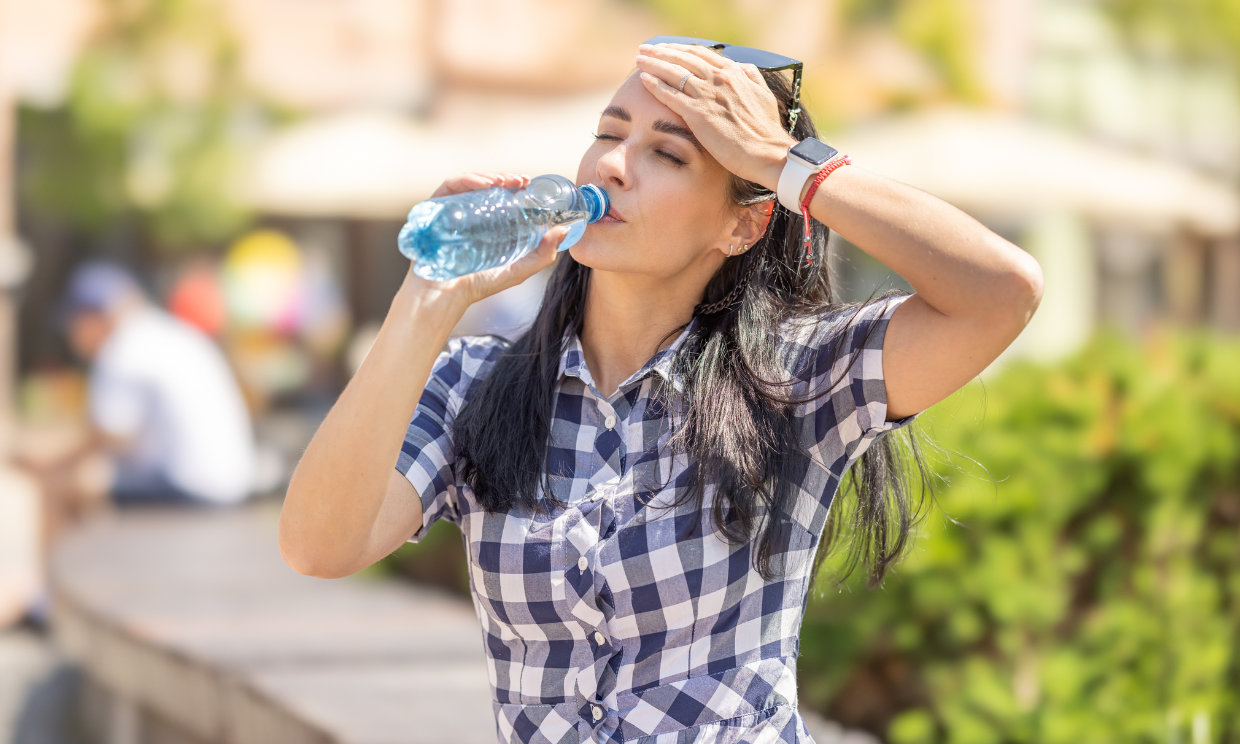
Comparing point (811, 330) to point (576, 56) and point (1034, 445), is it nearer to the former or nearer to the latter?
point (1034, 445)

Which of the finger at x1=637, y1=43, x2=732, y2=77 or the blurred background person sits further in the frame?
the blurred background person

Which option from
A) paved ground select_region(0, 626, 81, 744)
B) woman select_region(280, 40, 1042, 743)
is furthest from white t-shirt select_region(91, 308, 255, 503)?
woman select_region(280, 40, 1042, 743)

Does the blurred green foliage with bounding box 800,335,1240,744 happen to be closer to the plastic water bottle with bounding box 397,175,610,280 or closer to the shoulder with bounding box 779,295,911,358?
the shoulder with bounding box 779,295,911,358

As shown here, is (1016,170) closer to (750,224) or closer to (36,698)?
(36,698)

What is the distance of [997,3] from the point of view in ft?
57.8

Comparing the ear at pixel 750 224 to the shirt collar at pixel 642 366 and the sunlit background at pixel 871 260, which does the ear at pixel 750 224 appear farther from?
the sunlit background at pixel 871 260

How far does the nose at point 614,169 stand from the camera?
1.88 m

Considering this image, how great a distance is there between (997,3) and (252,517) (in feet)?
46.1

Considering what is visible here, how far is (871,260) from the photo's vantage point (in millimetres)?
12781

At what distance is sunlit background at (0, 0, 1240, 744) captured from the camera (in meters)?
3.48

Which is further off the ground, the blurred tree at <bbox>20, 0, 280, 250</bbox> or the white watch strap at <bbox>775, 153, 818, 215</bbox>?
the white watch strap at <bbox>775, 153, 818, 215</bbox>

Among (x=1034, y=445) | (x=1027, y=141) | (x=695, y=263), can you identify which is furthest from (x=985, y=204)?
→ (x=695, y=263)

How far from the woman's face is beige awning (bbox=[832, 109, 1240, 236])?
878cm

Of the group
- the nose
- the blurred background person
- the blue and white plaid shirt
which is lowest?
the blurred background person
